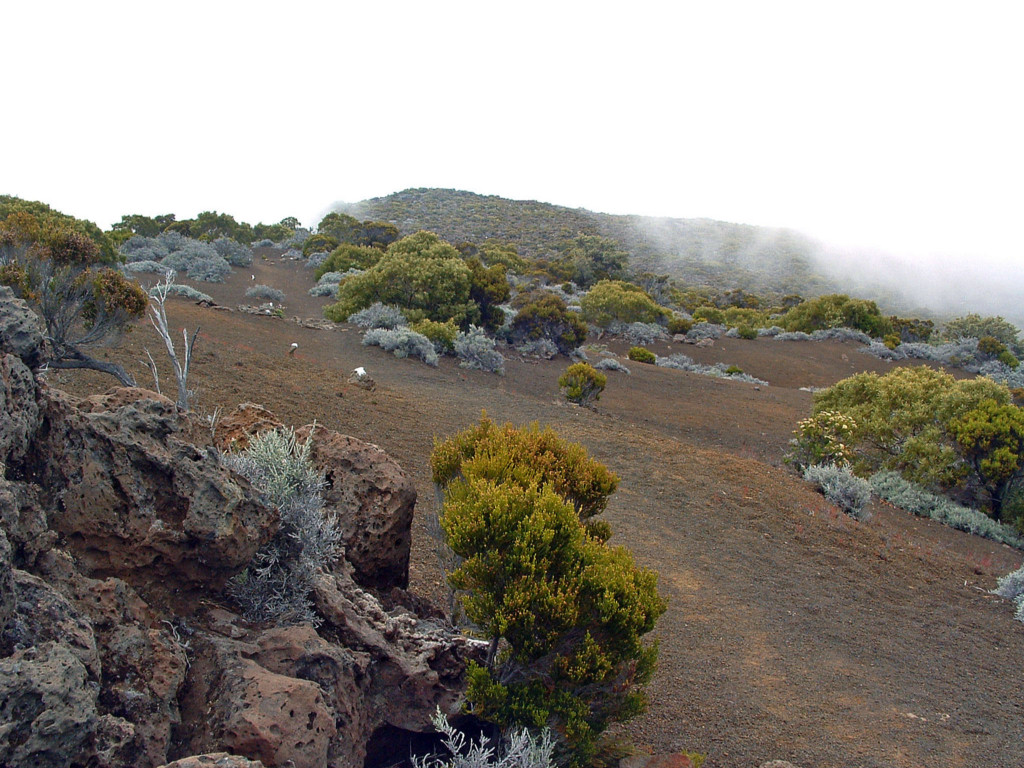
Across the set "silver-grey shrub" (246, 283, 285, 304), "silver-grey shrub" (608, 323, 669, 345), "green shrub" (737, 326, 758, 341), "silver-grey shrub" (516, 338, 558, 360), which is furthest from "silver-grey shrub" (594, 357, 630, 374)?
"silver-grey shrub" (246, 283, 285, 304)

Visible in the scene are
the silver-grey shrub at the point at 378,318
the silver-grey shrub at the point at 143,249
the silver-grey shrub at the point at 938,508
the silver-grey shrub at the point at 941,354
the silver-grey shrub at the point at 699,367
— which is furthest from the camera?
the silver-grey shrub at the point at 143,249

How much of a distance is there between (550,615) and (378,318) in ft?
53.5

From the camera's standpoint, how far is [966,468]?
Answer: 9.90 m

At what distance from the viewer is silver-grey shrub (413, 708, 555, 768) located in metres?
2.54

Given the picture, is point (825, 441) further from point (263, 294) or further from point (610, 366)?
point (263, 294)

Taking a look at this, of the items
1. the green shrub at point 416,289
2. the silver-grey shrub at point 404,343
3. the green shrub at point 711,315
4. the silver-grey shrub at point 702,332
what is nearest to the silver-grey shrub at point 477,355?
the silver-grey shrub at point 404,343

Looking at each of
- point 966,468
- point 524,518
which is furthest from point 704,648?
point 966,468

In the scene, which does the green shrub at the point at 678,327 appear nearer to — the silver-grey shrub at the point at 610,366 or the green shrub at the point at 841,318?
the green shrub at the point at 841,318

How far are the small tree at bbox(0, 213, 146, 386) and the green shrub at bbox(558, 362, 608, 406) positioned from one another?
8993 mm

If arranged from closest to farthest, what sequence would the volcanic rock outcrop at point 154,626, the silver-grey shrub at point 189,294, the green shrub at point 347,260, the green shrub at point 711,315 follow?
the volcanic rock outcrop at point 154,626
the silver-grey shrub at point 189,294
the green shrub at point 347,260
the green shrub at point 711,315

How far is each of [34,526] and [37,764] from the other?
2.97ft

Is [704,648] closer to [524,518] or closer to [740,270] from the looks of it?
[524,518]

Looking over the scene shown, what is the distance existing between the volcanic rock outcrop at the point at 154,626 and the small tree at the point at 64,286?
17.4ft

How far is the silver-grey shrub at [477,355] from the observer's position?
16.6 metres
